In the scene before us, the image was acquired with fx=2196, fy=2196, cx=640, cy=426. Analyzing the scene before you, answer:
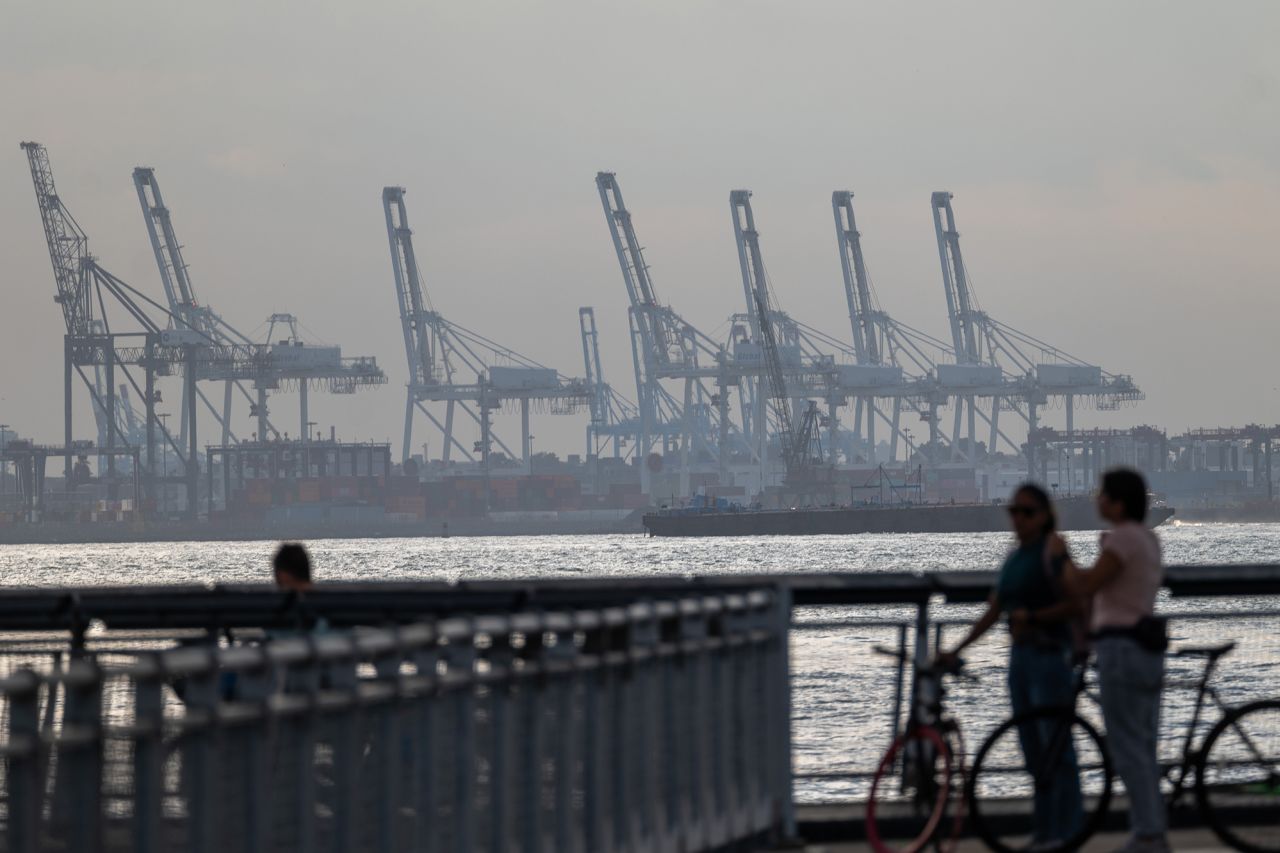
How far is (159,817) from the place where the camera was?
4.54 m

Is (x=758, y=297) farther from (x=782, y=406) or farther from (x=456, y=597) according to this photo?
(x=456, y=597)

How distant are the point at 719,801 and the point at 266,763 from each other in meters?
3.54

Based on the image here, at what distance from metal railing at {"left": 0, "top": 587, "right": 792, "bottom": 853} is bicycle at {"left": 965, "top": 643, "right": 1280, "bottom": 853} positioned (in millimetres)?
876

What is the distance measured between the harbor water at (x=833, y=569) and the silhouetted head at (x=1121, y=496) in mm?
1481

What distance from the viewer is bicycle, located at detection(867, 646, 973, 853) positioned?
8141 millimetres

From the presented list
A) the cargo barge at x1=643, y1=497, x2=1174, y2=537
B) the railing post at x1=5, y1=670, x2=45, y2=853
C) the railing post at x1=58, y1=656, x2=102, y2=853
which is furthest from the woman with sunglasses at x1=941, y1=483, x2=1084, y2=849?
the cargo barge at x1=643, y1=497, x2=1174, y2=537

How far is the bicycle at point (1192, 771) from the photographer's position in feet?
26.9

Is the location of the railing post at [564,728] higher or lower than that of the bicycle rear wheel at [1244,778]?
higher

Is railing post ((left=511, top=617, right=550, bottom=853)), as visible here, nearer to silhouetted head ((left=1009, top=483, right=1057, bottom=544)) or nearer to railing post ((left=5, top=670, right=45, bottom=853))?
silhouetted head ((left=1009, top=483, right=1057, bottom=544))

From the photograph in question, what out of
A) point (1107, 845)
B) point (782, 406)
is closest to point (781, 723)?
point (1107, 845)

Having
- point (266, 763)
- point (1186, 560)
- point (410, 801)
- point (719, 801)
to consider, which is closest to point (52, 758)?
point (266, 763)

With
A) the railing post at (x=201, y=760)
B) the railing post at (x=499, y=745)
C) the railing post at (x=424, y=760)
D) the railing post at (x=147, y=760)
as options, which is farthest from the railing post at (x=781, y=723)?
the railing post at (x=147, y=760)

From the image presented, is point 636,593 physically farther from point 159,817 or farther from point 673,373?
point 673,373

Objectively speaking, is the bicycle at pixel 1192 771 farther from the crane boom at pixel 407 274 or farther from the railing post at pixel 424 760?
the crane boom at pixel 407 274
